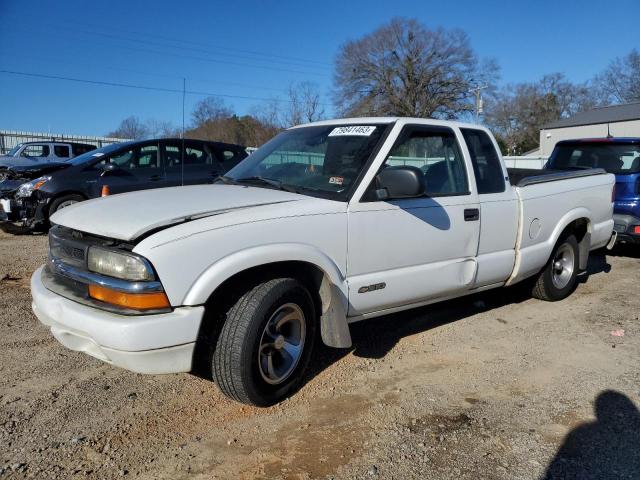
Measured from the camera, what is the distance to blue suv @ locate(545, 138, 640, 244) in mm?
7602

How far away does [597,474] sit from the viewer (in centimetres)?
271

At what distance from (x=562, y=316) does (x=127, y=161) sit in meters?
7.15

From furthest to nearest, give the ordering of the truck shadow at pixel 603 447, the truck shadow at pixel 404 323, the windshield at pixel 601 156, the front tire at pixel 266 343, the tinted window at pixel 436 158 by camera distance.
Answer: the windshield at pixel 601 156
the truck shadow at pixel 404 323
the tinted window at pixel 436 158
the front tire at pixel 266 343
the truck shadow at pixel 603 447

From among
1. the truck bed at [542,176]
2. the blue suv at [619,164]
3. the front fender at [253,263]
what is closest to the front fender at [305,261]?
the front fender at [253,263]

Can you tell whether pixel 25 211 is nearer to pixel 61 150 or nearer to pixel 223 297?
pixel 223 297

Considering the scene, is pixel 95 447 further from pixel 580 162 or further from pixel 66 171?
pixel 580 162

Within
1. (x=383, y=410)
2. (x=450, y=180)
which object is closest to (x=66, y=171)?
(x=450, y=180)

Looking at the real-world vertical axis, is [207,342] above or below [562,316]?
above

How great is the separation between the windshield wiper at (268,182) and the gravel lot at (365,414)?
1.35 m

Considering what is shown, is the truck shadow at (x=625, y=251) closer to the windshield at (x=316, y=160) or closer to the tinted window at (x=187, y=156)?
the windshield at (x=316, y=160)

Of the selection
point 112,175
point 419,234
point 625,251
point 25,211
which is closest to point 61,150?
point 25,211

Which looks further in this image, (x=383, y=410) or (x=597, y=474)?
(x=383, y=410)

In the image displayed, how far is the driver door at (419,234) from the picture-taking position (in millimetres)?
3605

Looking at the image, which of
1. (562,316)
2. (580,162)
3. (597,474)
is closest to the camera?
(597,474)
